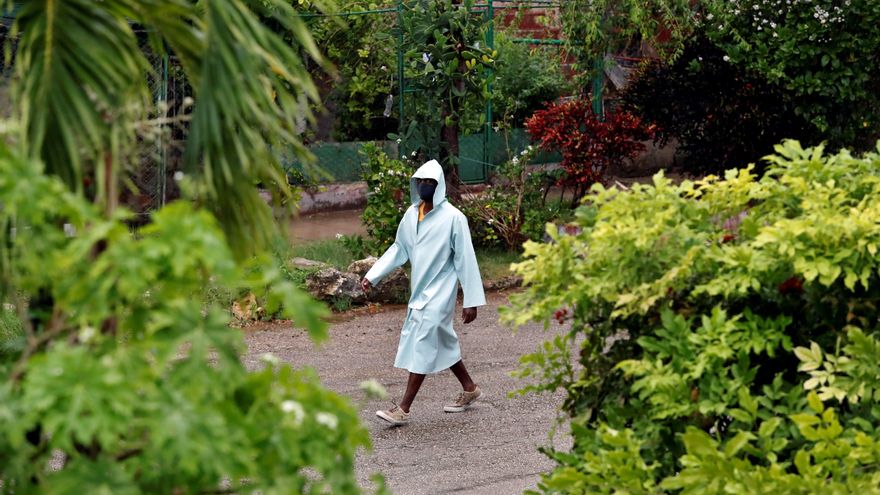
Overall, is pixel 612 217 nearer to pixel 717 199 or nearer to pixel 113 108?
pixel 717 199

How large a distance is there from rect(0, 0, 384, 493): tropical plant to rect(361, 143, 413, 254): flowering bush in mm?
8920

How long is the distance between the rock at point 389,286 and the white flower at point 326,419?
9.04 metres

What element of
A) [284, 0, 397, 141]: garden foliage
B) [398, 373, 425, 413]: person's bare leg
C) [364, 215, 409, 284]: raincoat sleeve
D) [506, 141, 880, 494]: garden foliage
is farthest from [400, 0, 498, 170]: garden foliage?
[506, 141, 880, 494]: garden foliage

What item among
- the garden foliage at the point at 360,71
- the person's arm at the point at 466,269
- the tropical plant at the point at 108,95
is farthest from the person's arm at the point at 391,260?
the garden foliage at the point at 360,71

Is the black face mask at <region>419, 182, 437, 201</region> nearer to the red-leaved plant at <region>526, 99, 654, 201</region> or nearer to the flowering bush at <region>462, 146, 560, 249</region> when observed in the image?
the flowering bush at <region>462, 146, 560, 249</region>

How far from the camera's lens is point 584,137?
13.5m

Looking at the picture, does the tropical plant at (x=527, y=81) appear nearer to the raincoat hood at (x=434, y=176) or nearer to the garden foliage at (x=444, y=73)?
the garden foliage at (x=444, y=73)

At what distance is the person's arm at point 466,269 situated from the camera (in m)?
8.19

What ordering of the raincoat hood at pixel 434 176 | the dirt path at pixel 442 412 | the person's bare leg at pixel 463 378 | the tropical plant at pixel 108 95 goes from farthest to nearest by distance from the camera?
the person's bare leg at pixel 463 378 < the raincoat hood at pixel 434 176 < the dirt path at pixel 442 412 < the tropical plant at pixel 108 95

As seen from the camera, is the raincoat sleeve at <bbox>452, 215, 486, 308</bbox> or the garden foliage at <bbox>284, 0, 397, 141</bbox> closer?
the raincoat sleeve at <bbox>452, 215, 486, 308</bbox>

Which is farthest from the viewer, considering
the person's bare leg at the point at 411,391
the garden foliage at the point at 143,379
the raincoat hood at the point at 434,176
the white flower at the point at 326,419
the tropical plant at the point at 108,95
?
the raincoat hood at the point at 434,176

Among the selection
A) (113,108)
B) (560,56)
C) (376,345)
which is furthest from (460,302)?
(113,108)

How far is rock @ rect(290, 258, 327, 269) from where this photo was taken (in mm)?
11719

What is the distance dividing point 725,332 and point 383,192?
844 centimetres
